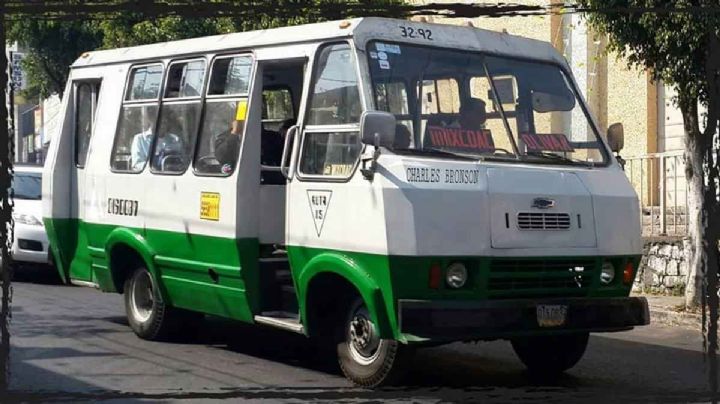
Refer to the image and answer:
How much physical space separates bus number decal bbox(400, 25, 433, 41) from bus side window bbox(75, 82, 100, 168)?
14.2 feet

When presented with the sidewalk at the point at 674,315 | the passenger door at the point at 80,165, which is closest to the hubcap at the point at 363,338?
the passenger door at the point at 80,165

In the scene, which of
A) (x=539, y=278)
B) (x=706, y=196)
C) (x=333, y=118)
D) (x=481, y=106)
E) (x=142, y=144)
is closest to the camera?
(x=539, y=278)

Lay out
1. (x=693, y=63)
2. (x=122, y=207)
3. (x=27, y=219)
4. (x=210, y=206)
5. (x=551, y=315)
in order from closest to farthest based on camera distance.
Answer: (x=551, y=315) < (x=210, y=206) < (x=122, y=207) < (x=693, y=63) < (x=27, y=219)

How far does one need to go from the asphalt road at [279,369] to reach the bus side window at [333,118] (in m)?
1.66

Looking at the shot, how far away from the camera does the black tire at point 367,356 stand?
7.73m

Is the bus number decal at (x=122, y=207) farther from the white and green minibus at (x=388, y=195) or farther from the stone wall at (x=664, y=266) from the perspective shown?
the stone wall at (x=664, y=266)

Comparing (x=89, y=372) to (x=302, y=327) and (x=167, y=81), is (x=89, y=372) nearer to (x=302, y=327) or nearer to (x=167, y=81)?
(x=302, y=327)

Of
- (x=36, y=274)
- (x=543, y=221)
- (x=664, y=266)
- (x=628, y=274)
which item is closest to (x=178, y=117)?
(x=543, y=221)

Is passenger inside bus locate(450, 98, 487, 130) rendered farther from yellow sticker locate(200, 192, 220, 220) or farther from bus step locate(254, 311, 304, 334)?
yellow sticker locate(200, 192, 220, 220)

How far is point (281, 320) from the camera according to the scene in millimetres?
8594

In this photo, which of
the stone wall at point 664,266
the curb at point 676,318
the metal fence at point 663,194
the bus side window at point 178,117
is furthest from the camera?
the metal fence at point 663,194

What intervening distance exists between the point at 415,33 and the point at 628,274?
2.42 meters

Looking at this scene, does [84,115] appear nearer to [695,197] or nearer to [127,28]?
[695,197]

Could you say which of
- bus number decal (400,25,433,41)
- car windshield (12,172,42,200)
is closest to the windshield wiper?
bus number decal (400,25,433,41)
